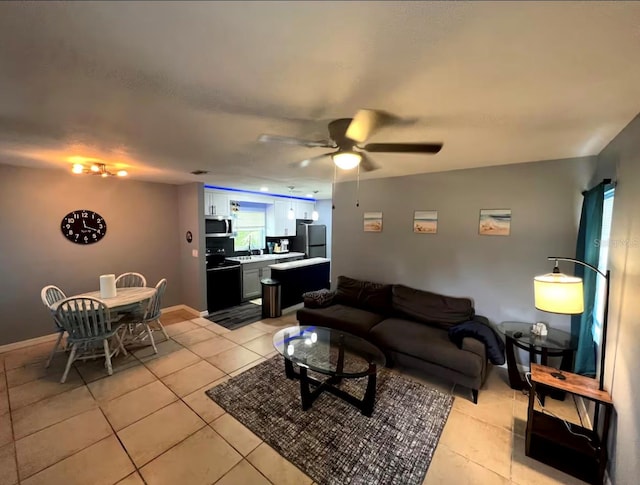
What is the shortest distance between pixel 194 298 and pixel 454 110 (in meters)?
4.96

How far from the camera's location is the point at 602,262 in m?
2.27

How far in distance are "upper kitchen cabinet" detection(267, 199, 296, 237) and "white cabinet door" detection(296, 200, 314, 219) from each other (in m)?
0.27

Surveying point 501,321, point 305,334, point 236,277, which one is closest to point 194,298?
point 236,277

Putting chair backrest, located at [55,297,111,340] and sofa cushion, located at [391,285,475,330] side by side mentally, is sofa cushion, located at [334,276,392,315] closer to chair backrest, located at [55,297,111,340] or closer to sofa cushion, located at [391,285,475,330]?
sofa cushion, located at [391,285,475,330]

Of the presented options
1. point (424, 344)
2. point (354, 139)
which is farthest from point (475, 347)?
point (354, 139)

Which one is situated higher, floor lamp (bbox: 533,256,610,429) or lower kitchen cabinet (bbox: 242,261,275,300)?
floor lamp (bbox: 533,256,610,429)

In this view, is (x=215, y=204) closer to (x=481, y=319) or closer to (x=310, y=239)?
(x=310, y=239)

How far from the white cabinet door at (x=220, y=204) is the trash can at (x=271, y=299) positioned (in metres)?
1.82

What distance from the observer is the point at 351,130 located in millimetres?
1802

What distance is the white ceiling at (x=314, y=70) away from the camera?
3.00 feet

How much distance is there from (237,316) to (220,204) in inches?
89.9

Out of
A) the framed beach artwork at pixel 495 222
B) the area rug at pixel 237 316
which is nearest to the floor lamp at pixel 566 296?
the framed beach artwork at pixel 495 222

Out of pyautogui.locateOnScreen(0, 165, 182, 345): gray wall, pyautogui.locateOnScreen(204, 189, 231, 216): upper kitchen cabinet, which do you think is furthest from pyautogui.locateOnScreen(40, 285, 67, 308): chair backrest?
pyautogui.locateOnScreen(204, 189, 231, 216): upper kitchen cabinet

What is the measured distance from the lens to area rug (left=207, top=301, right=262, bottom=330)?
176 inches
